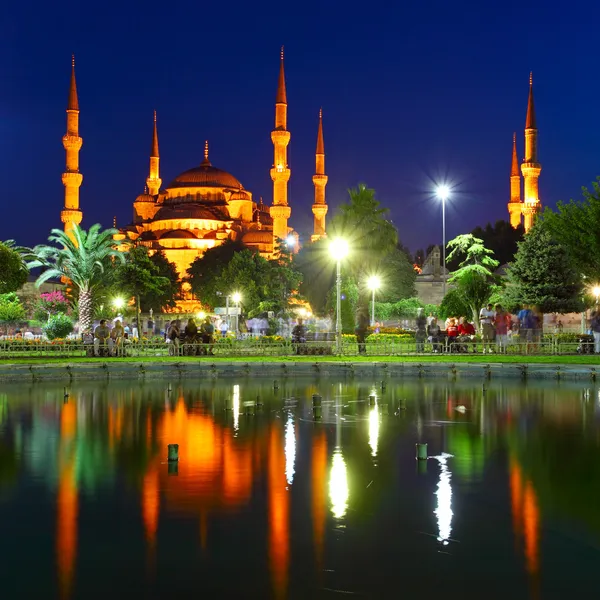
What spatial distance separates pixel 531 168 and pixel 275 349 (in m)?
38.0

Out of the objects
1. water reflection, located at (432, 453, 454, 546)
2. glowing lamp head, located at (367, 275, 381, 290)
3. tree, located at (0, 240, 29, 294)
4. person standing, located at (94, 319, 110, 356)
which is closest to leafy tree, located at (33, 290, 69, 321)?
glowing lamp head, located at (367, 275, 381, 290)

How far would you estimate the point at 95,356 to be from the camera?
2514 cm

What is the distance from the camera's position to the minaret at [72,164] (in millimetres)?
62062

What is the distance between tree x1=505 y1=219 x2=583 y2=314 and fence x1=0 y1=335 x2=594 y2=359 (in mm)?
6198

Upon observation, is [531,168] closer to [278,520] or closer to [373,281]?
[373,281]

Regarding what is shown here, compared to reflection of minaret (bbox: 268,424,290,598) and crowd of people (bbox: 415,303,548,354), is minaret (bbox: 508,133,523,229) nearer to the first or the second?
crowd of people (bbox: 415,303,548,354)

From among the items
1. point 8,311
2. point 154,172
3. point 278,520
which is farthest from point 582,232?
point 154,172

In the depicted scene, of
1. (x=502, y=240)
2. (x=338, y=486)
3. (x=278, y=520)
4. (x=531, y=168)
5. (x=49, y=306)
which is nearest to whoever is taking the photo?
(x=278, y=520)

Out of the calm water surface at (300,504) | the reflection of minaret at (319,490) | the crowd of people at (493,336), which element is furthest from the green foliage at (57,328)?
the reflection of minaret at (319,490)

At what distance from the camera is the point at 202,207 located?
81.9 meters

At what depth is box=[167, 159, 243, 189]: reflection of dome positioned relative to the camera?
86100 millimetres

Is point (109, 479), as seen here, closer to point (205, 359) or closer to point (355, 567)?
point (355, 567)

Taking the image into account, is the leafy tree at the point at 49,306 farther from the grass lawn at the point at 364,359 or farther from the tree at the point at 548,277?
the grass lawn at the point at 364,359

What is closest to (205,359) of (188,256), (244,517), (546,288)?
(546,288)
